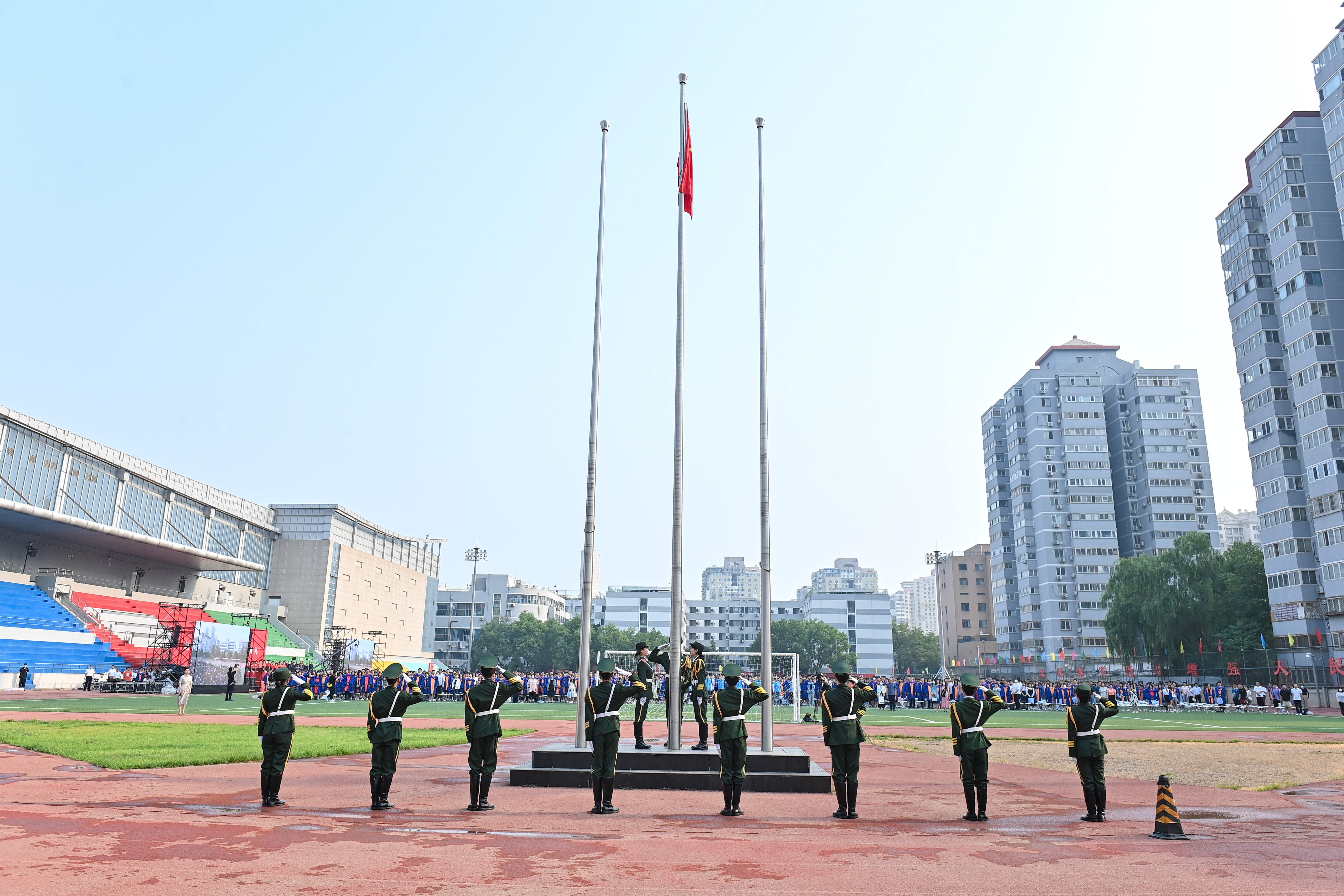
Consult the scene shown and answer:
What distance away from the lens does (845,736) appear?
1113 cm

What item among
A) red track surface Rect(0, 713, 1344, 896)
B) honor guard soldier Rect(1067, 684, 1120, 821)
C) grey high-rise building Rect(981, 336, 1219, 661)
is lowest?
red track surface Rect(0, 713, 1344, 896)

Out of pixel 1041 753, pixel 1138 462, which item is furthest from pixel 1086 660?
pixel 1041 753

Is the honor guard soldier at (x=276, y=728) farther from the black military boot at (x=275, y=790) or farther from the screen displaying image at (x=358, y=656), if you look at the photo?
the screen displaying image at (x=358, y=656)

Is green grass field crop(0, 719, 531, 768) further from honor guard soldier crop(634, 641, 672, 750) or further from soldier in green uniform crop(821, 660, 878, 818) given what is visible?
soldier in green uniform crop(821, 660, 878, 818)

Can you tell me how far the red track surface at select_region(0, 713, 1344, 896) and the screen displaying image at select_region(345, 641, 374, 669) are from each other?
62688mm

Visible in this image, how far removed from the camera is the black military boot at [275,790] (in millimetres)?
11422

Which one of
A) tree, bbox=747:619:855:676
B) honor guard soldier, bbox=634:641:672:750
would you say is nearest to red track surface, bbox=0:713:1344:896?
honor guard soldier, bbox=634:641:672:750

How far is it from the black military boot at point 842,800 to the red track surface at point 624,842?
159 mm

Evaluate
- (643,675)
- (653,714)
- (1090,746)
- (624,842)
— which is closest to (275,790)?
(624,842)

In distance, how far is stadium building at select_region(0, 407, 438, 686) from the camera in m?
52.5

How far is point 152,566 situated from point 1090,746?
77.2 meters

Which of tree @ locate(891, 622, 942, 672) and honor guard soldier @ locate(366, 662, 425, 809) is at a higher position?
tree @ locate(891, 622, 942, 672)

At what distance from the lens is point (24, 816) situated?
33.1ft

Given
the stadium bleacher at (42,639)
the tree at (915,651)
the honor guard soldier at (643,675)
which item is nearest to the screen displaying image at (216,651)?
the stadium bleacher at (42,639)
